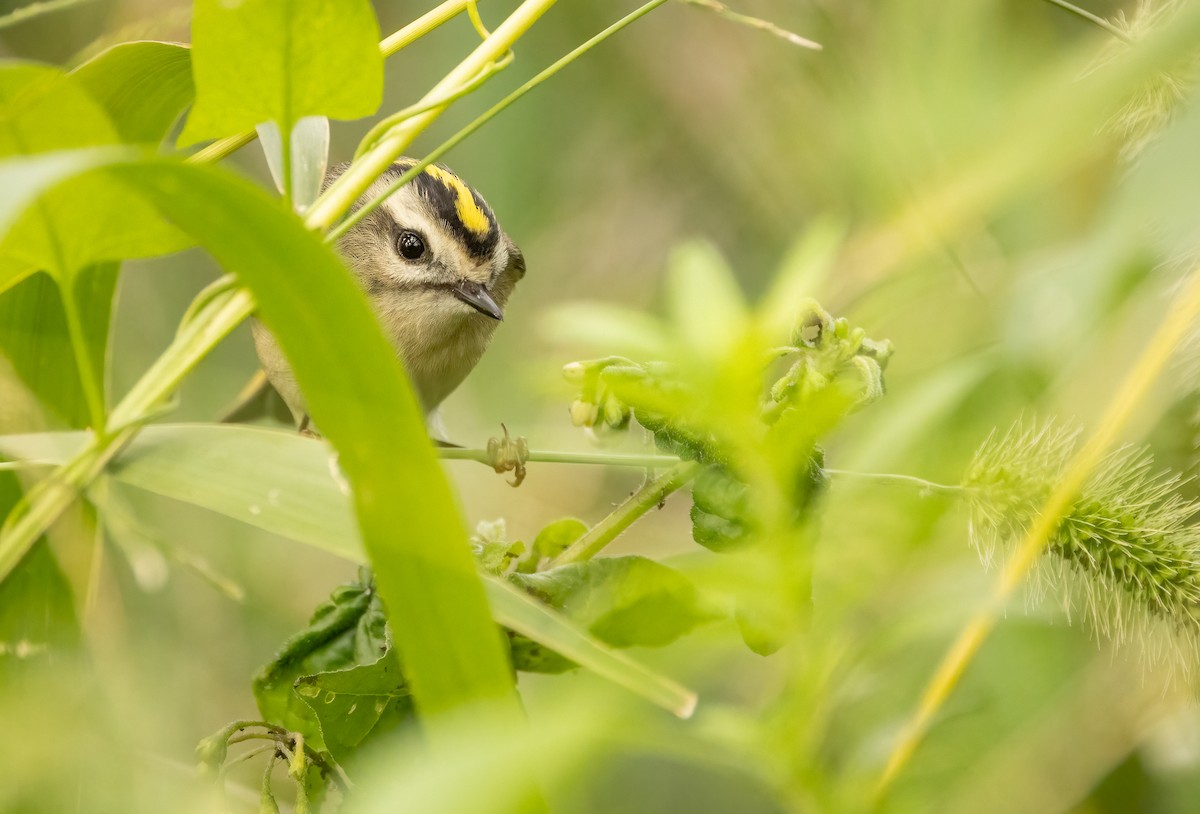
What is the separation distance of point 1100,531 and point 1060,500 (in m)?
0.08

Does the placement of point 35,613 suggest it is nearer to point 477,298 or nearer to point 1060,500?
point 1060,500

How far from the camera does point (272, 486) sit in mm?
824

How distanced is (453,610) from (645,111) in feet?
9.08

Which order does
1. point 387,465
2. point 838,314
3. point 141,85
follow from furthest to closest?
point 838,314 < point 141,85 < point 387,465

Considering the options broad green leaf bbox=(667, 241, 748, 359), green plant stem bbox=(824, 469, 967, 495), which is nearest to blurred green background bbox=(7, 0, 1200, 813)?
green plant stem bbox=(824, 469, 967, 495)

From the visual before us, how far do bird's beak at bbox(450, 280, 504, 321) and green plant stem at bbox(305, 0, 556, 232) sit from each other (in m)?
1.03

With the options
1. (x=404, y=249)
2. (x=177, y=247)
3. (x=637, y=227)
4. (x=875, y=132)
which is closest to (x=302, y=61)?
(x=177, y=247)


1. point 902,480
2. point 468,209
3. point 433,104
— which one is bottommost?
point 468,209

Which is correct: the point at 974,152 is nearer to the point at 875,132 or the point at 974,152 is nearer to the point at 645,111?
the point at 875,132

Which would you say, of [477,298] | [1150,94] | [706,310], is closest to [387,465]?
[706,310]

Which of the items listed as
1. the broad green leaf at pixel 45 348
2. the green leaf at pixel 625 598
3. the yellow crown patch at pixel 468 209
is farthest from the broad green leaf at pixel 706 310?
the yellow crown patch at pixel 468 209

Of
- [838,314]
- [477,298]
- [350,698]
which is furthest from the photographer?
[477,298]

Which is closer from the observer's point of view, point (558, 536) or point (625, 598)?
point (625, 598)

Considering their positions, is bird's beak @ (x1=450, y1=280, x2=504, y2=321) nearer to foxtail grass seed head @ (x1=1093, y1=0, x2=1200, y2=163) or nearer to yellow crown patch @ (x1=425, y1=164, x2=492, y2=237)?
yellow crown patch @ (x1=425, y1=164, x2=492, y2=237)
